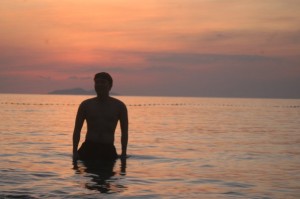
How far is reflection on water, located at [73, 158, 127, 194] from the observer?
32.4 feet

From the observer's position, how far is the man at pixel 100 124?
1148 centimetres

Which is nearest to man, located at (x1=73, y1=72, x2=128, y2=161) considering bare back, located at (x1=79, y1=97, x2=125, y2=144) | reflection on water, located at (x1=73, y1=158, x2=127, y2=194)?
bare back, located at (x1=79, y1=97, x2=125, y2=144)

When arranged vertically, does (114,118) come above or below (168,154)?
above

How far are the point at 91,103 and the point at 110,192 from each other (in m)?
2.82

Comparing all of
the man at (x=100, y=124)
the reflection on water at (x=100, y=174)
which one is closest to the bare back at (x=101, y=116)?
the man at (x=100, y=124)

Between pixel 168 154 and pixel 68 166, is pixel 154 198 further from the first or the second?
pixel 168 154

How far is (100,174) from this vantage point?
11.3 metres

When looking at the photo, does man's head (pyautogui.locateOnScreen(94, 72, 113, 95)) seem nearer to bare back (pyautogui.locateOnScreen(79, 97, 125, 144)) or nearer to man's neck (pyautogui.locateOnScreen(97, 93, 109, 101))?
man's neck (pyautogui.locateOnScreen(97, 93, 109, 101))

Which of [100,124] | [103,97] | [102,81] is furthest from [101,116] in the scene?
[102,81]

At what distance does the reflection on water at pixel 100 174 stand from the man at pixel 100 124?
183mm

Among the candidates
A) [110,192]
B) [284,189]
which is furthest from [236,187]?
[110,192]

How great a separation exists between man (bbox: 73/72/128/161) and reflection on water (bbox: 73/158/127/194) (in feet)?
0.60

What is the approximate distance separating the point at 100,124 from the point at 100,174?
122cm

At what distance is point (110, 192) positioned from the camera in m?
9.37
